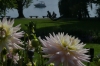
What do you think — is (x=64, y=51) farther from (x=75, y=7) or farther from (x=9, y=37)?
(x=75, y=7)

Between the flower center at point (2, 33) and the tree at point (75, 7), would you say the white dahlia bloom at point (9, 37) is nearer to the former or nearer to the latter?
the flower center at point (2, 33)

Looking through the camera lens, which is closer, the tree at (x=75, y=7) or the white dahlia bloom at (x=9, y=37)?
the white dahlia bloom at (x=9, y=37)

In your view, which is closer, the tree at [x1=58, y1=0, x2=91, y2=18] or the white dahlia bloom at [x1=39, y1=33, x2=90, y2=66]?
the white dahlia bloom at [x1=39, y1=33, x2=90, y2=66]

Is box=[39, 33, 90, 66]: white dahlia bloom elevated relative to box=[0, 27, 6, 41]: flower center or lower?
lower

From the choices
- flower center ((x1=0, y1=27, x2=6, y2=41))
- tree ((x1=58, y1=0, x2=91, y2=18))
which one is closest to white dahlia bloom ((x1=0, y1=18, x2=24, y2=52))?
flower center ((x1=0, y1=27, x2=6, y2=41))

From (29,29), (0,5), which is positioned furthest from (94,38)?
(29,29)

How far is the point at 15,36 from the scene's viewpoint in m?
1.47

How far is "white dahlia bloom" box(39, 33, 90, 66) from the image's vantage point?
1402 millimetres

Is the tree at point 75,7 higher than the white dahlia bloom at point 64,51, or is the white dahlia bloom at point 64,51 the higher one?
the white dahlia bloom at point 64,51

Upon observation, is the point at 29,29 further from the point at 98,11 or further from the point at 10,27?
the point at 98,11

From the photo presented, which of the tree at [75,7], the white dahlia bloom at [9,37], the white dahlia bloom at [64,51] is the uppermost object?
the white dahlia bloom at [9,37]

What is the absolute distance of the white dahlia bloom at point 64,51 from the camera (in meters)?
1.40

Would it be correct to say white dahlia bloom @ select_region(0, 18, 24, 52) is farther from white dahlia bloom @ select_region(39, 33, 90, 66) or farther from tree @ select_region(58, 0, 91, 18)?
tree @ select_region(58, 0, 91, 18)

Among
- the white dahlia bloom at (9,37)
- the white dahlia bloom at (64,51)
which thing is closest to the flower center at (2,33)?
the white dahlia bloom at (9,37)
